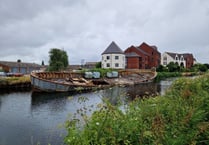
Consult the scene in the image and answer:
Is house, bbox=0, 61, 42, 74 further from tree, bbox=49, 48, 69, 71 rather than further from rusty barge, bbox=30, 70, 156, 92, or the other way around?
rusty barge, bbox=30, 70, 156, 92

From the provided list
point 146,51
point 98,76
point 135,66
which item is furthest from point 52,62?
point 146,51

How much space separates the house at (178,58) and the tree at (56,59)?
170ft

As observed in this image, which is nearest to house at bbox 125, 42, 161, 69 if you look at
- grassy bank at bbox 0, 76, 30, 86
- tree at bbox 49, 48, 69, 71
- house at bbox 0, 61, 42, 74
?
tree at bbox 49, 48, 69, 71

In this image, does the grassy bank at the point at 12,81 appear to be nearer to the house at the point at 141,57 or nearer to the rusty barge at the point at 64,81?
the rusty barge at the point at 64,81

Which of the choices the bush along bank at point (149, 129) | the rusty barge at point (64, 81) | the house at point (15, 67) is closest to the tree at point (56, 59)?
the rusty barge at point (64, 81)

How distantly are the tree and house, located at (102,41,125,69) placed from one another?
14.6m

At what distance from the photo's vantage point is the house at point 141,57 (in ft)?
232

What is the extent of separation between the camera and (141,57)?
73.2 metres

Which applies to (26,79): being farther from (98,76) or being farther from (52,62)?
(52,62)

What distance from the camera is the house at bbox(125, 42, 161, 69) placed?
232ft

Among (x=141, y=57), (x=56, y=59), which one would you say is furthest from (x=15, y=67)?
(x=141, y=57)

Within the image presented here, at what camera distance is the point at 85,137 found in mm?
3953

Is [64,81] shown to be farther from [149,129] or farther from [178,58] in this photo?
[178,58]

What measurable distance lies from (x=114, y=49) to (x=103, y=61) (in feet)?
17.7
